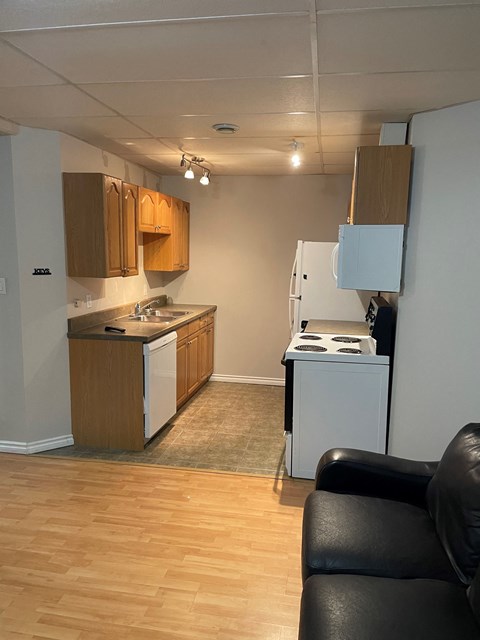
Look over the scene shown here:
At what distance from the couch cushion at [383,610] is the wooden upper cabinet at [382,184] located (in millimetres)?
2135

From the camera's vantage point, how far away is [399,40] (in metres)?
1.92

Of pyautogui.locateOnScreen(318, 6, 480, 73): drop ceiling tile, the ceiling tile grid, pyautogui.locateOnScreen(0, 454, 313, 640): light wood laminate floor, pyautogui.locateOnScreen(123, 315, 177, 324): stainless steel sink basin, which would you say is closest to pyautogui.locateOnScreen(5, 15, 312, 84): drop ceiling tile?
the ceiling tile grid

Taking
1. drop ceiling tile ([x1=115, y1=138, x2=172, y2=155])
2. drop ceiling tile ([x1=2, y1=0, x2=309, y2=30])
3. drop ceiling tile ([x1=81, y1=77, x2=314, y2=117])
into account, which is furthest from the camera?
drop ceiling tile ([x1=115, y1=138, x2=172, y2=155])

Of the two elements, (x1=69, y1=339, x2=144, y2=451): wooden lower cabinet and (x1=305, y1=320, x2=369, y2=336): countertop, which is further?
(x1=305, y1=320, x2=369, y2=336): countertop

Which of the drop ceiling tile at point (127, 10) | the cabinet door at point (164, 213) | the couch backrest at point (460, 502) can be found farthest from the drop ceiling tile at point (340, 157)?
the couch backrest at point (460, 502)

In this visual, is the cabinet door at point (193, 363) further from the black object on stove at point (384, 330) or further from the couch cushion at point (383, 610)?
the couch cushion at point (383, 610)

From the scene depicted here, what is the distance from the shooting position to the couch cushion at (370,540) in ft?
5.56

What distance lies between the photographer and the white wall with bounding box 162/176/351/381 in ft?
17.7

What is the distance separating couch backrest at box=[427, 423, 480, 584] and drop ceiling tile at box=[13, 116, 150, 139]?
110 inches

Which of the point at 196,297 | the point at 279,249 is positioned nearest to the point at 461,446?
the point at 279,249

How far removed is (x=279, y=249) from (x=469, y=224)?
291 centimetres

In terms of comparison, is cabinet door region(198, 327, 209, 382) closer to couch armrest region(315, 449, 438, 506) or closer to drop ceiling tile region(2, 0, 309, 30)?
couch armrest region(315, 449, 438, 506)

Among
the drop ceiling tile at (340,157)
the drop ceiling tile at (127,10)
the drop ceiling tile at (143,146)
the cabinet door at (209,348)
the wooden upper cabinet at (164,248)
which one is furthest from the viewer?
the cabinet door at (209,348)

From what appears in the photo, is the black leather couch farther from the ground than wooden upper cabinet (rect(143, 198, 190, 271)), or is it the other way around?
wooden upper cabinet (rect(143, 198, 190, 271))
